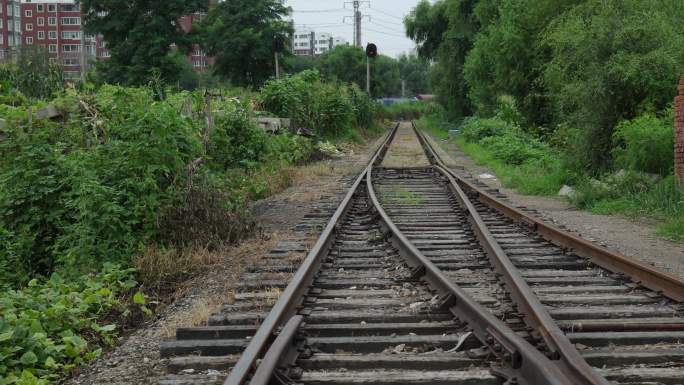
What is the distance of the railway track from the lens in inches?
142

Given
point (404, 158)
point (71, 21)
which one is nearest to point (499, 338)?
point (404, 158)

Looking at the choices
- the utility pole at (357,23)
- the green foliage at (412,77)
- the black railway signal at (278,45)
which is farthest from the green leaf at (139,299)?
the green foliage at (412,77)

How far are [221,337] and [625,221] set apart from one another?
724 cm

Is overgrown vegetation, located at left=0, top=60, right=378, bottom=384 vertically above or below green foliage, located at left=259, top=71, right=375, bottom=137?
below

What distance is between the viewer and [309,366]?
3.82 metres

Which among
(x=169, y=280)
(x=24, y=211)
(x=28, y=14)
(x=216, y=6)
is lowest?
(x=169, y=280)

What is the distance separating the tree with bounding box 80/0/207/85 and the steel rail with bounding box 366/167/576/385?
4108 centimetres

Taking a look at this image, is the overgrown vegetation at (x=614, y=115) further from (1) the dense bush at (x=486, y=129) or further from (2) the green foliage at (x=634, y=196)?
(1) the dense bush at (x=486, y=129)

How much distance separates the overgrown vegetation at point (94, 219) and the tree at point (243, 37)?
43.6 m

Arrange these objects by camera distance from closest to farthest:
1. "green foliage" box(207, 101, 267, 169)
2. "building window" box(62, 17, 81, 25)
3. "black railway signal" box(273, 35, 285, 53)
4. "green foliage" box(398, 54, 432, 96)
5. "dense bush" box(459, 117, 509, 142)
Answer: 1. "green foliage" box(207, 101, 267, 169)
2. "dense bush" box(459, 117, 509, 142)
3. "black railway signal" box(273, 35, 285, 53)
4. "building window" box(62, 17, 81, 25)
5. "green foliage" box(398, 54, 432, 96)

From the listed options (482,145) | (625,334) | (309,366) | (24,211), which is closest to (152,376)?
(309,366)

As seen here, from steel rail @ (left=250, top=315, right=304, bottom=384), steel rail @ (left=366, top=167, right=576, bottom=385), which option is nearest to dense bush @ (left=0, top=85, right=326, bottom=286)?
steel rail @ (left=366, top=167, right=576, bottom=385)

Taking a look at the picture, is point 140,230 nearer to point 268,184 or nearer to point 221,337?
point 221,337

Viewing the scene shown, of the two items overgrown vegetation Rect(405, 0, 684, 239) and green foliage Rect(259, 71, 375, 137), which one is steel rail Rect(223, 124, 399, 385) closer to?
overgrown vegetation Rect(405, 0, 684, 239)
